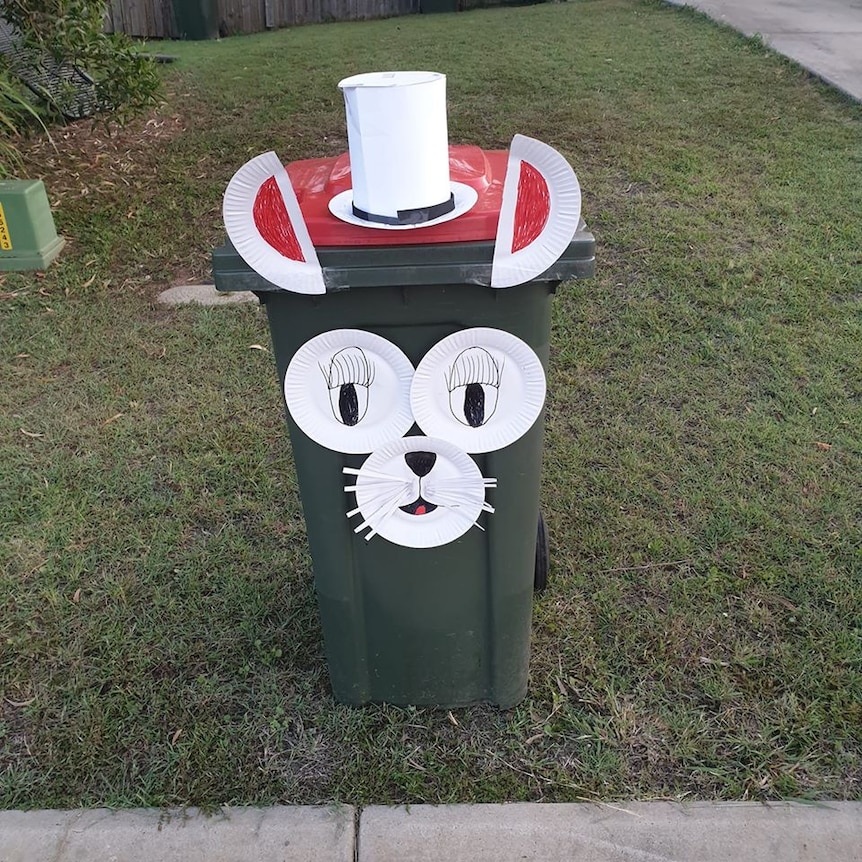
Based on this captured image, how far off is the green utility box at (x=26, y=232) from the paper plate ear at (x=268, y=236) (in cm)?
406

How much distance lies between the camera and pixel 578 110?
7348 mm

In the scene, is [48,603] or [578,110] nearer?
[48,603]

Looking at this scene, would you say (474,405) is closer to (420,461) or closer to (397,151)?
(420,461)

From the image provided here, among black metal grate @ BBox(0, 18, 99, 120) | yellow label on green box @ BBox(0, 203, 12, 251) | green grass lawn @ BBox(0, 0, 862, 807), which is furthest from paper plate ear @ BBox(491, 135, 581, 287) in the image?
black metal grate @ BBox(0, 18, 99, 120)

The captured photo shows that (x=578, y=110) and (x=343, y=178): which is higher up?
(x=343, y=178)

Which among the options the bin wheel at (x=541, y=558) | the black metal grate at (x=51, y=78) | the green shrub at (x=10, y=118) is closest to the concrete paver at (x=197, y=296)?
the green shrub at (x=10, y=118)

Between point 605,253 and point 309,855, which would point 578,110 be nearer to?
point 605,253

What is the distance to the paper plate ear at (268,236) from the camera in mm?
1700

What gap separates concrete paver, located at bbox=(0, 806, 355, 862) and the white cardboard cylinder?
1550mm

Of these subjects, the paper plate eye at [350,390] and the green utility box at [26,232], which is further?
the green utility box at [26,232]

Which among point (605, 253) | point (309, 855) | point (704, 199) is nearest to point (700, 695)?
point (309, 855)

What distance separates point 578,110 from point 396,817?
665 cm

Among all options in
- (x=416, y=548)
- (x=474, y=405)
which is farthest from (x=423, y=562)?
(x=474, y=405)

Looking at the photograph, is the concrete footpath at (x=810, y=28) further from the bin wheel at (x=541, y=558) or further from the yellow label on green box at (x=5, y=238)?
the yellow label on green box at (x=5, y=238)
